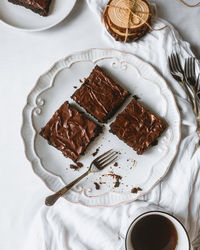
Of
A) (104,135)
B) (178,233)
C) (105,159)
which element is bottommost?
(178,233)

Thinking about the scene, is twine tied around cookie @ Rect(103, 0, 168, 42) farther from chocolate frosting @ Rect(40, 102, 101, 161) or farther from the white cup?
the white cup

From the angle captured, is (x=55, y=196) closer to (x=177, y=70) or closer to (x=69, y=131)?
(x=69, y=131)

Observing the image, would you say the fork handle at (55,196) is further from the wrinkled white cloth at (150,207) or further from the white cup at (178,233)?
the white cup at (178,233)

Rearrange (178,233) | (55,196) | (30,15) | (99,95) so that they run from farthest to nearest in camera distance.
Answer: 1. (30,15)
2. (99,95)
3. (55,196)
4. (178,233)

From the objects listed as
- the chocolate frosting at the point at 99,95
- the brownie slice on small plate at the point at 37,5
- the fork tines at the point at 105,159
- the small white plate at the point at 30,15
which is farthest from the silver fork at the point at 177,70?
the brownie slice on small plate at the point at 37,5

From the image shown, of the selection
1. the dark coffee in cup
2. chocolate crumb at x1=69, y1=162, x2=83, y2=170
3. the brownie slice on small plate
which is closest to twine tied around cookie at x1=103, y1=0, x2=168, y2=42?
the brownie slice on small plate

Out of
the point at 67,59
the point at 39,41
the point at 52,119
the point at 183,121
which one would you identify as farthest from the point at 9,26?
the point at 183,121

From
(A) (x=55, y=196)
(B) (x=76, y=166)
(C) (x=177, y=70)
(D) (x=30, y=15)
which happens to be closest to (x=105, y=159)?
(B) (x=76, y=166)
